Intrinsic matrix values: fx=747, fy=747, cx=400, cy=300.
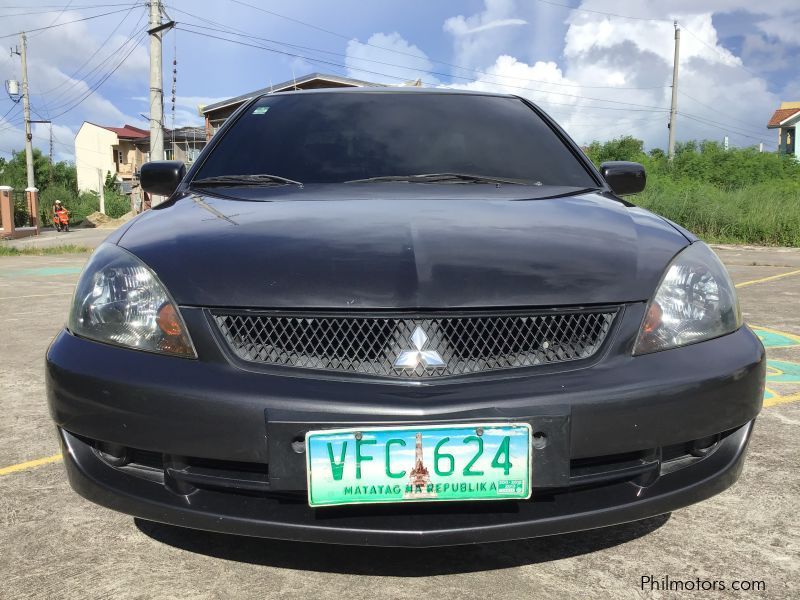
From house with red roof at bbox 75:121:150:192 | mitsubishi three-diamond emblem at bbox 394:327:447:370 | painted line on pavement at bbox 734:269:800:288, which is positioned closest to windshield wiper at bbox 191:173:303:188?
mitsubishi three-diamond emblem at bbox 394:327:447:370

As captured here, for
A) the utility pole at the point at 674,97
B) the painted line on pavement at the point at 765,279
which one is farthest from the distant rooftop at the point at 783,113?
the painted line on pavement at the point at 765,279

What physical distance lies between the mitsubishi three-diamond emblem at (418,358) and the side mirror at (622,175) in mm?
1595

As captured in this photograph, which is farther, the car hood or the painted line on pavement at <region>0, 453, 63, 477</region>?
the painted line on pavement at <region>0, 453, 63, 477</region>

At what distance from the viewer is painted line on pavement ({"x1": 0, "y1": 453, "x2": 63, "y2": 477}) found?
261cm

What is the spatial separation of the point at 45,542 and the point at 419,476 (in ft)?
3.94

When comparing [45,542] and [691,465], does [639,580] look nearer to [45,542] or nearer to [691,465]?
[691,465]

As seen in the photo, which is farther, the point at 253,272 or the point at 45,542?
the point at 45,542

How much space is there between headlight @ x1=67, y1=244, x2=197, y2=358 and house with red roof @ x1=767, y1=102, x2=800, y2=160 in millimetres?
60639

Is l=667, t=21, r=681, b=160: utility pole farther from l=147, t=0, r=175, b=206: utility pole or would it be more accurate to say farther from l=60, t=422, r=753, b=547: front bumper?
l=60, t=422, r=753, b=547: front bumper

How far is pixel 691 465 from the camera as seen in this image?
5.74 ft

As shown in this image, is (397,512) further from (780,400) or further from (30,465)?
(780,400)

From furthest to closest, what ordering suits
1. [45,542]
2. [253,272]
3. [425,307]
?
[45,542] < [253,272] < [425,307]

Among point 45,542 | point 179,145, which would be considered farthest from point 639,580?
point 179,145

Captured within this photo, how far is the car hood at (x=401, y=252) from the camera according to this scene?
5.44ft
